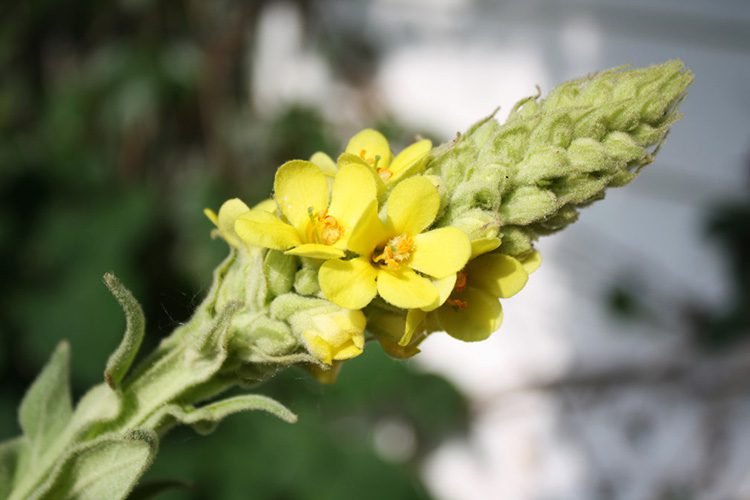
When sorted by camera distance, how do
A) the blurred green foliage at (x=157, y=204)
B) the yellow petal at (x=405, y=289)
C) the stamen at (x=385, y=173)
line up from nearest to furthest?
the yellow petal at (x=405, y=289) → the stamen at (x=385, y=173) → the blurred green foliage at (x=157, y=204)

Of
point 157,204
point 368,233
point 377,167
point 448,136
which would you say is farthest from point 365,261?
point 448,136

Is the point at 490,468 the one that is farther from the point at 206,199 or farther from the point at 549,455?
the point at 206,199

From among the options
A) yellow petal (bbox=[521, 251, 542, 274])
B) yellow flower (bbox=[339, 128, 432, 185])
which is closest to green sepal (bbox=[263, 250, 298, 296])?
yellow flower (bbox=[339, 128, 432, 185])

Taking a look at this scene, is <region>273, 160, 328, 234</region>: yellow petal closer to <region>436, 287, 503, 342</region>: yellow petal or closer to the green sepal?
the green sepal

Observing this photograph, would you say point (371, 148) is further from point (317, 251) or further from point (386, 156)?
point (317, 251)

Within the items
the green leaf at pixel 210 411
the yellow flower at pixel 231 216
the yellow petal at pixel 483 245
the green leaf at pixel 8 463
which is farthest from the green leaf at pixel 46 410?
the yellow petal at pixel 483 245

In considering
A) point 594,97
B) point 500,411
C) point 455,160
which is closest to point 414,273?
point 455,160

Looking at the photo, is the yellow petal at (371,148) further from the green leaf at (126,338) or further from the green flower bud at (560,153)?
the green leaf at (126,338)
